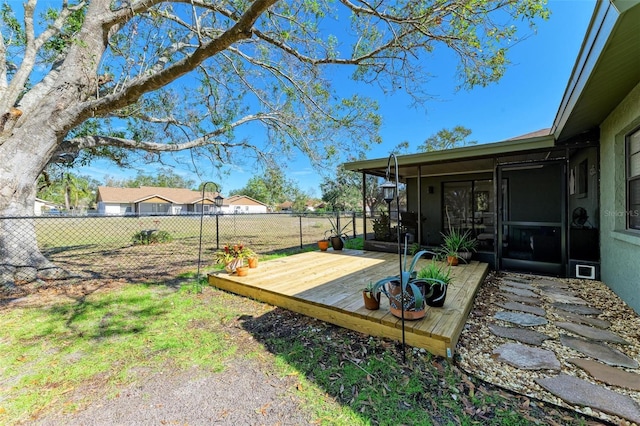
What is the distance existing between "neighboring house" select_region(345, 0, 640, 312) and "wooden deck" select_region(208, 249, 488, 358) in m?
1.41

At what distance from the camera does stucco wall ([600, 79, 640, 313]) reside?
3072 millimetres

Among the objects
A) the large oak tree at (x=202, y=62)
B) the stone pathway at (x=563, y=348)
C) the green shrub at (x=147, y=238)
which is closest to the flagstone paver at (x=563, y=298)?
the stone pathway at (x=563, y=348)

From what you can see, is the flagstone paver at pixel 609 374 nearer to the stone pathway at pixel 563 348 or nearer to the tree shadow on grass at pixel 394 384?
the stone pathway at pixel 563 348

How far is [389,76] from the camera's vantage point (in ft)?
17.7

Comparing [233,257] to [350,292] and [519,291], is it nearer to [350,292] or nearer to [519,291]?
[350,292]

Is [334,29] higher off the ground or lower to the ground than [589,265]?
higher

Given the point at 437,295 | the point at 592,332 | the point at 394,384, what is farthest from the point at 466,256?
the point at 394,384

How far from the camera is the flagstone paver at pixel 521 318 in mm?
2940

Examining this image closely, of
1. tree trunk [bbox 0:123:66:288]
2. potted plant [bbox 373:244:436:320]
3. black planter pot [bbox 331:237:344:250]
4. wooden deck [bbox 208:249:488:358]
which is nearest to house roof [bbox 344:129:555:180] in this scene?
black planter pot [bbox 331:237:344:250]

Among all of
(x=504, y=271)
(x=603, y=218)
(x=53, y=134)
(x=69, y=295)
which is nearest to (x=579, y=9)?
(x=603, y=218)

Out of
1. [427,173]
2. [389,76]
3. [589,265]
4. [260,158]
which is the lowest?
[589,265]

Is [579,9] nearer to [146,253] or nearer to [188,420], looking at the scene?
[188,420]

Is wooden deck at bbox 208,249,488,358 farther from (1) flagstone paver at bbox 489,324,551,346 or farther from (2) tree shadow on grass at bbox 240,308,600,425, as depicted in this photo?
(1) flagstone paver at bbox 489,324,551,346

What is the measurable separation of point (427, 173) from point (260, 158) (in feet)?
17.8
